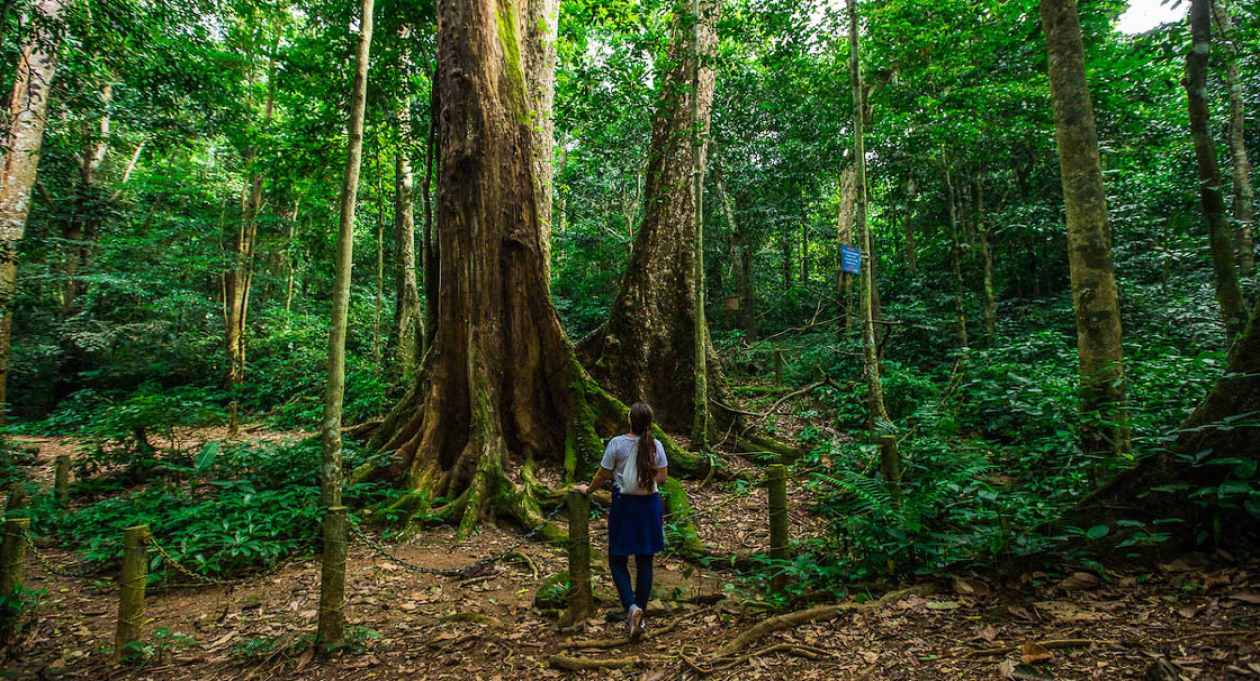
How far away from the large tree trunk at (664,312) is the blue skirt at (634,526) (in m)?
3.92

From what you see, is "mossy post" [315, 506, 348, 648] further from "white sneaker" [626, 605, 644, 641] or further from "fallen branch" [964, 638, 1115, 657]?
"fallen branch" [964, 638, 1115, 657]

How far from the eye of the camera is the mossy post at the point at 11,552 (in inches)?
132

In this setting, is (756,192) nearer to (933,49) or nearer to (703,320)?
(933,49)

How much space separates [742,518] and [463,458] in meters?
3.18

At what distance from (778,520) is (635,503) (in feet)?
3.40

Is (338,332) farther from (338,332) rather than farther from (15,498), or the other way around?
(15,498)

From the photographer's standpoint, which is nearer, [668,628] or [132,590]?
[132,590]

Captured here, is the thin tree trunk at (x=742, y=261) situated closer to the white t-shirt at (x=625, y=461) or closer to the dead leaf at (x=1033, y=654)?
the white t-shirt at (x=625, y=461)

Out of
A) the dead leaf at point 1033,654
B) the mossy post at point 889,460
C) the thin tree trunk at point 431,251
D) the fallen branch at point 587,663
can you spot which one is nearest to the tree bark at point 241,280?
the thin tree trunk at point 431,251

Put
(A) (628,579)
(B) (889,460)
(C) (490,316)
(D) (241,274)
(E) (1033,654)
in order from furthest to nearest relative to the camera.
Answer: (D) (241,274) < (C) (490,316) < (B) (889,460) < (A) (628,579) < (E) (1033,654)

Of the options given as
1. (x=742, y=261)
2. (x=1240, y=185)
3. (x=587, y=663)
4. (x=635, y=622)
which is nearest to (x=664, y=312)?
(x=635, y=622)

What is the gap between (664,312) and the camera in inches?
308

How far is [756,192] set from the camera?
54.5ft

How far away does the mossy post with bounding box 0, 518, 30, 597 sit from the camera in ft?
11.0
